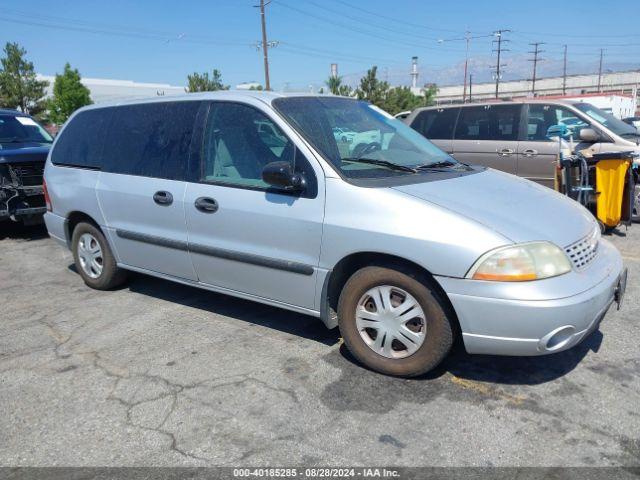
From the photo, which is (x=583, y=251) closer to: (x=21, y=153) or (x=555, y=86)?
(x=21, y=153)

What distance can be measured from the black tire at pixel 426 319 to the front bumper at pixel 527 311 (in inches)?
4.4

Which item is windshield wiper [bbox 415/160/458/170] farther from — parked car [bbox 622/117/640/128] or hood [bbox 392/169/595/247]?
parked car [bbox 622/117/640/128]

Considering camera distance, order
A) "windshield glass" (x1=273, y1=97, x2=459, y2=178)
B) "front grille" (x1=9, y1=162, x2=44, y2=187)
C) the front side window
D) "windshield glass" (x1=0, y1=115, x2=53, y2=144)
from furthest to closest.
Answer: "windshield glass" (x1=0, y1=115, x2=53, y2=144), the front side window, "front grille" (x1=9, y1=162, x2=44, y2=187), "windshield glass" (x1=273, y1=97, x2=459, y2=178)

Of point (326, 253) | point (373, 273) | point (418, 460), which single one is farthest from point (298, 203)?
point (418, 460)

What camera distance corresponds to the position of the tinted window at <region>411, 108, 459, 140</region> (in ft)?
29.5

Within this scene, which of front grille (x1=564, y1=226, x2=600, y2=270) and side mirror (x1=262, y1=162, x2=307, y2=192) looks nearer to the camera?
front grille (x1=564, y1=226, x2=600, y2=270)

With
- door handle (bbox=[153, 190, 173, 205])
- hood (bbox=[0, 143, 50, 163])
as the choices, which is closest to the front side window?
door handle (bbox=[153, 190, 173, 205])

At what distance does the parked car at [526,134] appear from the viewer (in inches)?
304

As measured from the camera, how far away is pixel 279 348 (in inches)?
151

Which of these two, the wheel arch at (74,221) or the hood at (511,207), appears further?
the wheel arch at (74,221)

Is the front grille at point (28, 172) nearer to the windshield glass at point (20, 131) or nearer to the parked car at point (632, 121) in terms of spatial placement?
the windshield glass at point (20, 131)

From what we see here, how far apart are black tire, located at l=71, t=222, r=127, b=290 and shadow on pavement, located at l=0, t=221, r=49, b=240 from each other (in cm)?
342

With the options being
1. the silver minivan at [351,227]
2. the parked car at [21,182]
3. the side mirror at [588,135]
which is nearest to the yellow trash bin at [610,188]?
the side mirror at [588,135]

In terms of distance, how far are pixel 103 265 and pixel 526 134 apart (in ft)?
20.7
